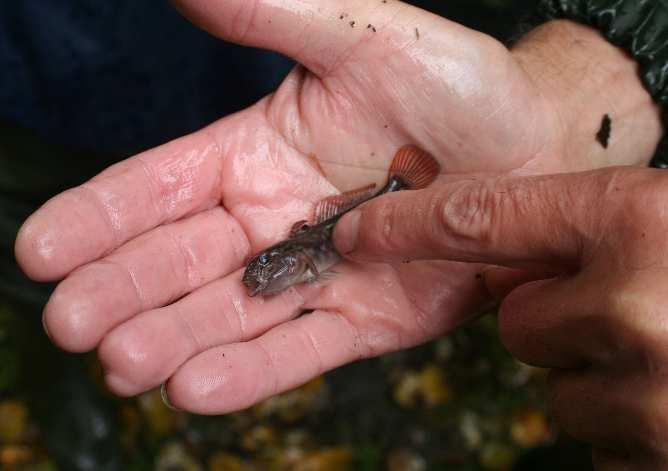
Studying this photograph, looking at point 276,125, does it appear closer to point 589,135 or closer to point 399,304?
point 399,304

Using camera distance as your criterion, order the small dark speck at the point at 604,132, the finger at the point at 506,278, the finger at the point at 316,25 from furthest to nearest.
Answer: the small dark speck at the point at 604,132 → the finger at the point at 316,25 → the finger at the point at 506,278

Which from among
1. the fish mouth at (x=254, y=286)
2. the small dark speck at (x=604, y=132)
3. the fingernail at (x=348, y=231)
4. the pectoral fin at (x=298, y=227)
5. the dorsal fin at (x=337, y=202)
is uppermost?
the small dark speck at (x=604, y=132)

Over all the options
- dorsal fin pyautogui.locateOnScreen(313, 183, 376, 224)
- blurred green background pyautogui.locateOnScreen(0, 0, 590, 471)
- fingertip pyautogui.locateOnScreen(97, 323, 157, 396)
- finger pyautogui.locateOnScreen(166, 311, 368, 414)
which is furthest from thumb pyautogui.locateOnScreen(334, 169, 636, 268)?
blurred green background pyautogui.locateOnScreen(0, 0, 590, 471)

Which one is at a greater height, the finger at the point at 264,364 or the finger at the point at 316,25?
the finger at the point at 316,25

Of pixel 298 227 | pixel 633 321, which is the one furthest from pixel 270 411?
pixel 633 321

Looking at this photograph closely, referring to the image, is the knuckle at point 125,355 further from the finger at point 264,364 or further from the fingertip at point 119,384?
the finger at point 264,364

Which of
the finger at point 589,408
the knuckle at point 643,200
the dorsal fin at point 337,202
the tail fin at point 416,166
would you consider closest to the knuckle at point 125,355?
the dorsal fin at point 337,202
